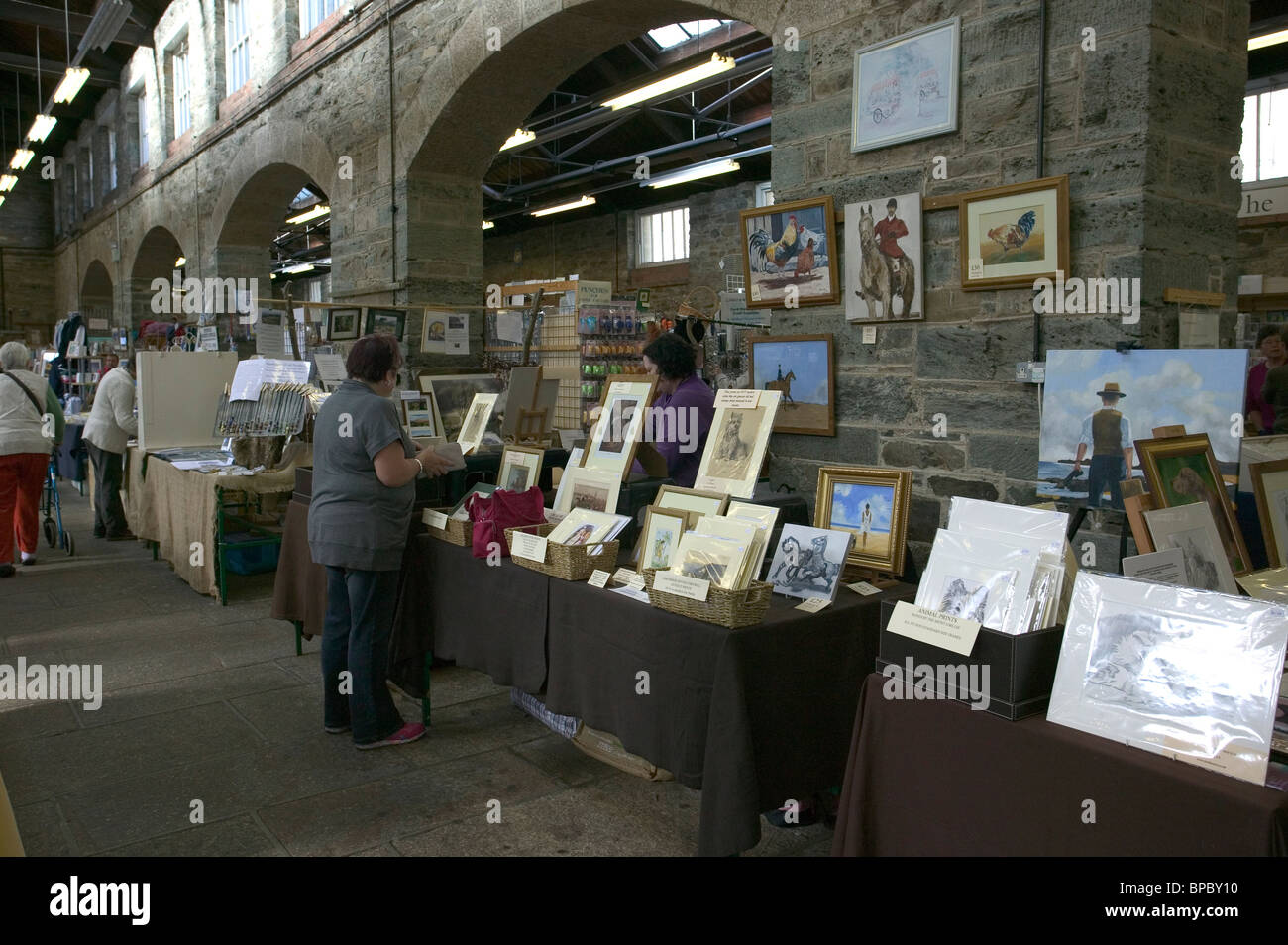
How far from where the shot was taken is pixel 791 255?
396 centimetres

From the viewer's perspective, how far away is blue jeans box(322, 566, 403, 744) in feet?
11.0

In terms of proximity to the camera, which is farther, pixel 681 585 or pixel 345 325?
pixel 345 325

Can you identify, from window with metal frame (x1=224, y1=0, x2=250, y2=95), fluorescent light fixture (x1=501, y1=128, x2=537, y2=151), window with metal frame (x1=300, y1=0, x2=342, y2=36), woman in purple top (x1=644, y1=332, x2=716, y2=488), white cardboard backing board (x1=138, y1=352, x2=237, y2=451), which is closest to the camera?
woman in purple top (x1=644, y1=332, x2=716, y2=488)

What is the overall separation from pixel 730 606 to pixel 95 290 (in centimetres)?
2231

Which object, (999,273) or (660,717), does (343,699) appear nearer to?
(660,717)

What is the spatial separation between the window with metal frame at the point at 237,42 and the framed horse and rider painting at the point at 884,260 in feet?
33.6

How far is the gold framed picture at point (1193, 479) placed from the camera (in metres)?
2.08

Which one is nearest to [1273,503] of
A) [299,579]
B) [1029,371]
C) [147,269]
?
[1029,371]

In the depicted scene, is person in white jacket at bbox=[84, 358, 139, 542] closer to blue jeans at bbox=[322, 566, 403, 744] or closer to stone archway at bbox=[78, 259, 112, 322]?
blue jeans at bbox=[322, 566, 403, 744]

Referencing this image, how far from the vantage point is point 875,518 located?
2.65 m

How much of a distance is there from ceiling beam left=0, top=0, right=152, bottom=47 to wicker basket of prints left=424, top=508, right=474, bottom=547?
13.1 m

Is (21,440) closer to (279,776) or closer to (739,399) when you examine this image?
(279,776)

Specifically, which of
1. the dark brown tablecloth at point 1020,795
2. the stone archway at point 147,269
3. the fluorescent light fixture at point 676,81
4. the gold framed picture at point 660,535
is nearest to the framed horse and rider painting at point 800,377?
the gold framed picture at point 660,535

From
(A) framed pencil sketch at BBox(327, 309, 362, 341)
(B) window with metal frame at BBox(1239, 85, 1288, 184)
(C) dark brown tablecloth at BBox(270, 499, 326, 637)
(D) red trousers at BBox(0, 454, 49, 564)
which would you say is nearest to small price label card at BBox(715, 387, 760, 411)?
(C) dark brown tablecloth at BBox(270, 499, 326, 637)
